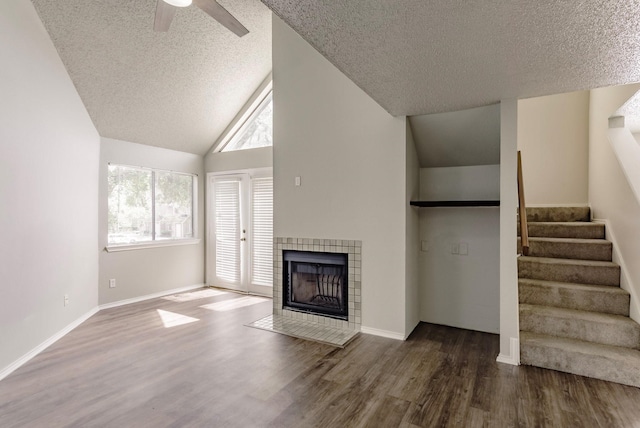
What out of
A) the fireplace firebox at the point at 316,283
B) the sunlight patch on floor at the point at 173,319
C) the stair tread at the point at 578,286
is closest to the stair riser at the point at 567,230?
the stair tread at the point at 578,286

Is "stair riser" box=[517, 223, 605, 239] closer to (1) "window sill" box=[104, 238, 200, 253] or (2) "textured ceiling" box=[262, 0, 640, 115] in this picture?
(2) "textured ceiling" box=[262, 0, 640, 115]

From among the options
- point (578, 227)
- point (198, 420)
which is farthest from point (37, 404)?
point (578, 227)

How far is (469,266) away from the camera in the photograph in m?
3.60

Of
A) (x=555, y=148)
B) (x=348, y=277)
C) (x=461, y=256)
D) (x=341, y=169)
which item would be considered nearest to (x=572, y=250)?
(x=461, y=256)

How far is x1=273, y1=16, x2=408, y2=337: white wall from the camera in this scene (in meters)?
3.35

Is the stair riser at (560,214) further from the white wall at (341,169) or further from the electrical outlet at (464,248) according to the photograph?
the white wall at (341,169)

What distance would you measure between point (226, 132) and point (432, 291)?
4096 mm

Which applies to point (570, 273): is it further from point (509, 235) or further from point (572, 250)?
point (509, 235)

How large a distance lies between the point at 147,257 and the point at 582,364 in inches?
206

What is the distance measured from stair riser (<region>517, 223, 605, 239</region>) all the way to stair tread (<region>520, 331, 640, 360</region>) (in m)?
1.31

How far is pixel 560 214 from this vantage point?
3.93 meters

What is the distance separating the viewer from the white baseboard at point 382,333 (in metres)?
3.31

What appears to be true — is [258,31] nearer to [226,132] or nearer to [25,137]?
[226,132]

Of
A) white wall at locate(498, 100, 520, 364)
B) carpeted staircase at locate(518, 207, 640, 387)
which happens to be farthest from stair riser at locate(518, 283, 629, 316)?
white wall at locate(498, 100, 520, 364)
